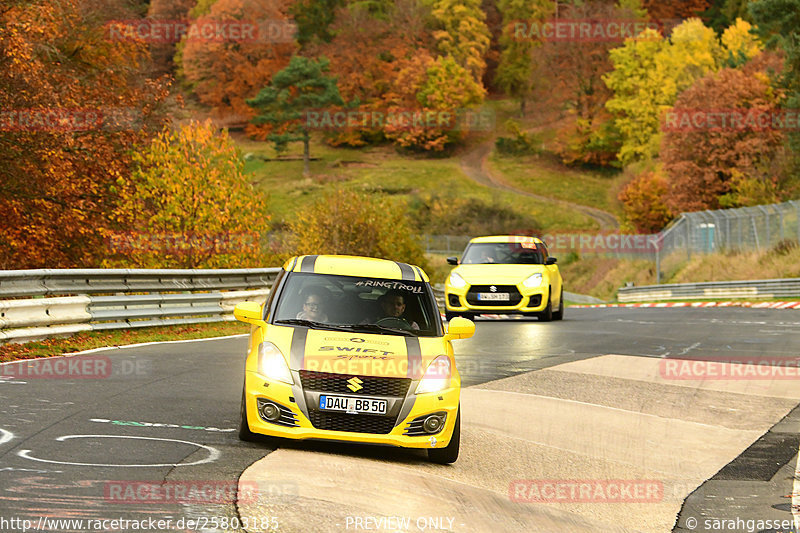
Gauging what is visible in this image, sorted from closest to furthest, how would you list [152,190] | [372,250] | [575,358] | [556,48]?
1. [575,358]
2. [152,190]
3. [372,250]
4. [556,48]

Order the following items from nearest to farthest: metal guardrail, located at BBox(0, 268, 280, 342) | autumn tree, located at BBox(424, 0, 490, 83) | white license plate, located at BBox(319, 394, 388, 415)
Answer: white license plate, located at BBox(319, 394, 388, 415) < metal guardrail, located at BBox(0, 268, 280, 342) < autumn tree, located at BBox(424, 0, 490, 83)

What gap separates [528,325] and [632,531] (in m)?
15.7

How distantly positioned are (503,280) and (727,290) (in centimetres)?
2098

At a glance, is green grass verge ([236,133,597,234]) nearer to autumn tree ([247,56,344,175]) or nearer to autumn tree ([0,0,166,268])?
autumn tree ([247,56,344,175])

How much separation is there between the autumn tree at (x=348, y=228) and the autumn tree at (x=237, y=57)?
287 ft

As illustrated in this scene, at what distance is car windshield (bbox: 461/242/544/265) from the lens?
923 inches

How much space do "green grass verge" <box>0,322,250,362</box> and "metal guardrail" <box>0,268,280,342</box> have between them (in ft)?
0.42

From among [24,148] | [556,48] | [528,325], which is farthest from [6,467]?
[556,48]

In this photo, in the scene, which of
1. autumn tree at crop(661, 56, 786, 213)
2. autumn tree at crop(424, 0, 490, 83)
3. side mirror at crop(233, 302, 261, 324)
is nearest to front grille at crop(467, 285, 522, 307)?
side mirror at crop(233, 302, 261, 324)

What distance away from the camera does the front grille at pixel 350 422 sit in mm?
8180

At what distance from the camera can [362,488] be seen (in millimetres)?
7070

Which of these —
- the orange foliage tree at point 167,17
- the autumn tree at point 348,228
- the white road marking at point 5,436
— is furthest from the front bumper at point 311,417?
Answer: the orange foliage tree at point 167,17

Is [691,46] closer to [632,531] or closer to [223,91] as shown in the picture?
[223,91]

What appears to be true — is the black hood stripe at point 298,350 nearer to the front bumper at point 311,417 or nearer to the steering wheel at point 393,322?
the front bumper at point 311,417
